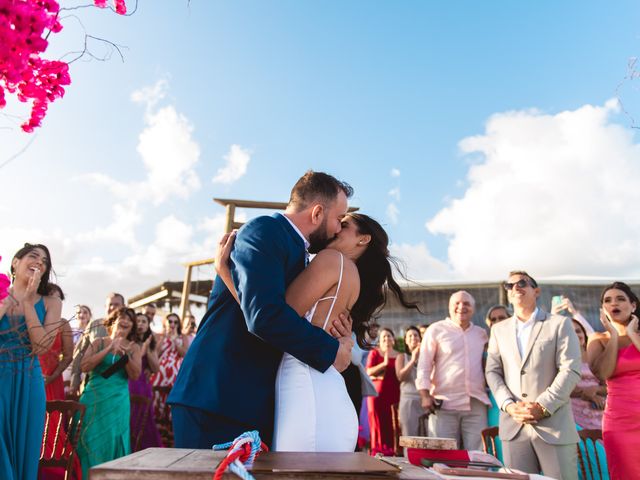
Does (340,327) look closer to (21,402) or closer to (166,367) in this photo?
(21,402)

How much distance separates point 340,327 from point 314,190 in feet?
1.94

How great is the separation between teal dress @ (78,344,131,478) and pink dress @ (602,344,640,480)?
4354mm

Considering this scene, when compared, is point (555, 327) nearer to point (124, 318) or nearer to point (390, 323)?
point (124, 318)

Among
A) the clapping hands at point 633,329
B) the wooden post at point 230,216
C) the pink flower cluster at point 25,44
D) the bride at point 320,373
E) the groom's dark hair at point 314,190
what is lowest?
the bride at point 320,373

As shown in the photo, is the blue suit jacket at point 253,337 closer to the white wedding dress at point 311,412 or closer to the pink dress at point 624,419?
the white wedding dress at point 311,412

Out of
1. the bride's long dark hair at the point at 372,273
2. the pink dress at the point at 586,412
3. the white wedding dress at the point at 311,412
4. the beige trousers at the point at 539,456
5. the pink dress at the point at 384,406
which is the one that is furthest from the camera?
the pink dress at the point at 384,406

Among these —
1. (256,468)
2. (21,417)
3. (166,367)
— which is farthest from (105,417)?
(256,468)

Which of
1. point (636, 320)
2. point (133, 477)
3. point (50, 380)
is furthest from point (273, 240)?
point (50, 380)

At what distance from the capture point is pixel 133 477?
3.67 ft

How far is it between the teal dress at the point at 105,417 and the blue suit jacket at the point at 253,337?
377 cm

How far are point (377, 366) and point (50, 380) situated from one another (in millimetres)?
4440

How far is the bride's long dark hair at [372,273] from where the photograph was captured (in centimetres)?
257

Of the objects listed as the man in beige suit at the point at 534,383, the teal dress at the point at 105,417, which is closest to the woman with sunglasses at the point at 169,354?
the teal dress at the point at 105,417

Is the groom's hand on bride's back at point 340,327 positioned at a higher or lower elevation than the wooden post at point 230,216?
lower
